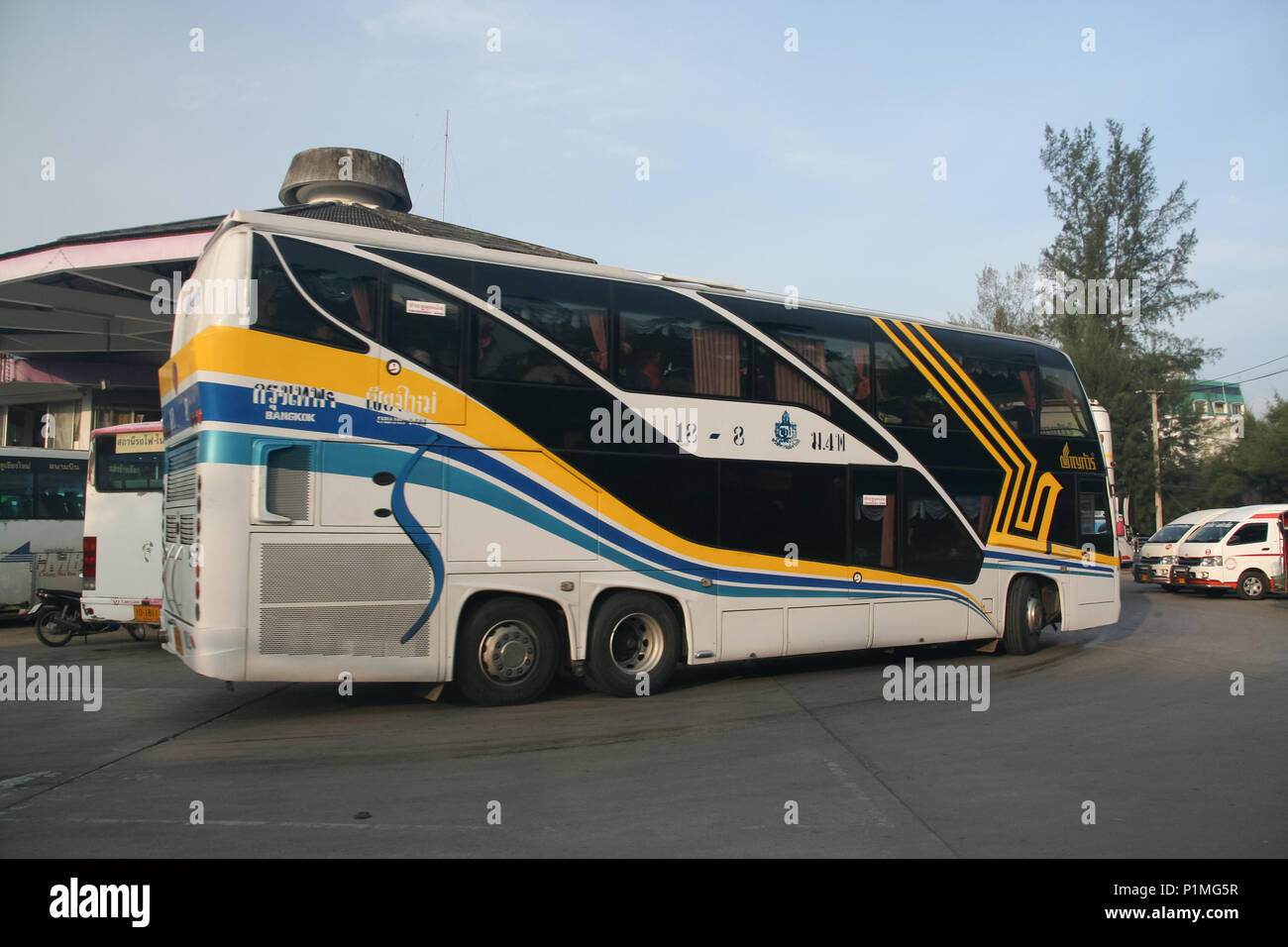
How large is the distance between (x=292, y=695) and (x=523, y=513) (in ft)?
11.2

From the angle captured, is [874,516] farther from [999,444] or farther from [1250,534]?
[1250,534]

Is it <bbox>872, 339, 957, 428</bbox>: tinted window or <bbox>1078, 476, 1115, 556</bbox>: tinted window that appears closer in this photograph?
<bbox>872, 339, 957, 428</bbox>: tinted window

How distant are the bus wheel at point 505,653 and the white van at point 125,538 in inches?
254

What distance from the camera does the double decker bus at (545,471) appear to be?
8133 mm

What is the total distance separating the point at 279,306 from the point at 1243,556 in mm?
23374

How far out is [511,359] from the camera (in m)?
9.21

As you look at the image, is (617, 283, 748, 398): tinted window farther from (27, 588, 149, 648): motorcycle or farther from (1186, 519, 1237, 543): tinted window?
(1186, 519, 1237, 543): tinted window

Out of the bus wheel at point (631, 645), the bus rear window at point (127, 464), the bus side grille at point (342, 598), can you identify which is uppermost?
the bus rear window at point (127, 464)

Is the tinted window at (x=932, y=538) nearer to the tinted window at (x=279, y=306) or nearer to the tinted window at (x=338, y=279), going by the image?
the tinted window at (x=338, y=279)

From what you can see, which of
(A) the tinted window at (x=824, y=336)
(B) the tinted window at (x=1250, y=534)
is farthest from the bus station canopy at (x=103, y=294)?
(B) the tinted window at (x=1250, y=534)

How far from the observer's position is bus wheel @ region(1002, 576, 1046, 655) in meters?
13.1

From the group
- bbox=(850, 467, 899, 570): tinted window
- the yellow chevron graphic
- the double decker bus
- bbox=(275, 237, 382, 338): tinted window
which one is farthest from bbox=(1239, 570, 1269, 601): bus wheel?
bbox=(275, 237, 382, 338): tinted window

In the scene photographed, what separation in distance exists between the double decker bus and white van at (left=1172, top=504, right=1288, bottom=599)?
552 inches
